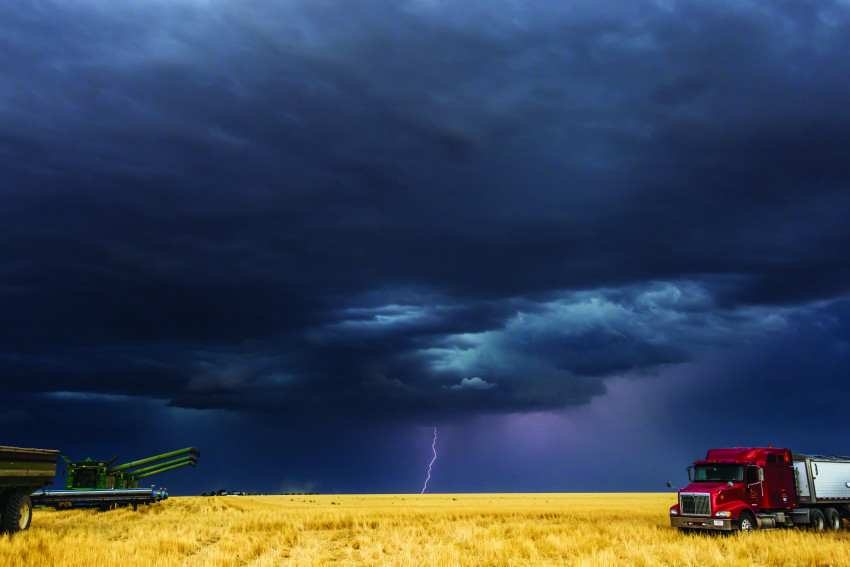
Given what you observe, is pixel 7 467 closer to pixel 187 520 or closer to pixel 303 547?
pixel 303 547

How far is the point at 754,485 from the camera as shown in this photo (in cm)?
2973

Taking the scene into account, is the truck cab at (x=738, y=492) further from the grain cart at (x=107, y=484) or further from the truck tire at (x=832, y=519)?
the grain cart at (x=107, y=484)

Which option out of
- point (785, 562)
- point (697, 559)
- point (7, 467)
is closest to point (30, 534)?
point (7, 467)

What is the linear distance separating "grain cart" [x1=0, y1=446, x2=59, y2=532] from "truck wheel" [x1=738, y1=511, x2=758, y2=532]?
29740mm

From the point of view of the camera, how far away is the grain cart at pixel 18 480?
24969 mm

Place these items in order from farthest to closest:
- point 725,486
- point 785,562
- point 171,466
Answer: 1. point 171,466
2. point 725,486
3. point 785,562

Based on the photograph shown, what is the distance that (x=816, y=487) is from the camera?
107ft

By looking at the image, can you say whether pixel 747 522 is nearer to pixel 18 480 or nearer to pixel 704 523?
pixel 704 523

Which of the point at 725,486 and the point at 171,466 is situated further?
the point at 171,466

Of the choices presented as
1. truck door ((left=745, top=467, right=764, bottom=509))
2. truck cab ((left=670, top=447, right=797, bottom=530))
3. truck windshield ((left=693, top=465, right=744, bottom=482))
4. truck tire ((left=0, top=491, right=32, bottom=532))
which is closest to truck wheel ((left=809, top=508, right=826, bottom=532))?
truck cab ((left=670, top=447, right=797, bottom=530))

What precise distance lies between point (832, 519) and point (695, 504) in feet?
32.8

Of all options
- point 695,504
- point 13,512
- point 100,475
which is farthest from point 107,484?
point 695,504

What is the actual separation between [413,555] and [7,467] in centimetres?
1566

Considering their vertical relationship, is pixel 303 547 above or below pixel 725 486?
below
